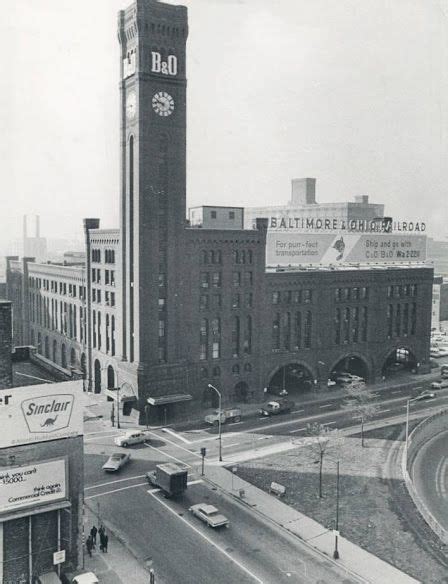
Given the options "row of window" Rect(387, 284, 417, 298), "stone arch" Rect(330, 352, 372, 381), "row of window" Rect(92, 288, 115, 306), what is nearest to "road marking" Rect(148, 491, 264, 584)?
"row of window" Rect(92, 288, 115, 306)

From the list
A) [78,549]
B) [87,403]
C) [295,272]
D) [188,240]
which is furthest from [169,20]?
[78,549]

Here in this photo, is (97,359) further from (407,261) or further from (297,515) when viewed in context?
(407,261)

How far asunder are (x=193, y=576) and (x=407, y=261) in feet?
240

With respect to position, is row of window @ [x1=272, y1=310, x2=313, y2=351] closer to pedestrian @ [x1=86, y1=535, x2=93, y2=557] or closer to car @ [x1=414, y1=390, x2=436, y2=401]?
car @ [x1=414, y1=390, x2=436, y2=401]

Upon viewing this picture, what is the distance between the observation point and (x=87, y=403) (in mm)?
79688

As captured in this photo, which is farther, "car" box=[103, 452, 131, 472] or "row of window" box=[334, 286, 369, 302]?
"row of window" box=[334, 286, 369, 302]

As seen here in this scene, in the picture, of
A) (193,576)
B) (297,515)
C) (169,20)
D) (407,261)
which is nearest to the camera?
(193,576)

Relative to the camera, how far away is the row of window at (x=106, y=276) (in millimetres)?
80438

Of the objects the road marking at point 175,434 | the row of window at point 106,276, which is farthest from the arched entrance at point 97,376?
the road marking at point 175,434

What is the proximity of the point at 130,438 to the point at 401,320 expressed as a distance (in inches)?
2047

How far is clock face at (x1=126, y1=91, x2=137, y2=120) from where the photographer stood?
→ 7200cm

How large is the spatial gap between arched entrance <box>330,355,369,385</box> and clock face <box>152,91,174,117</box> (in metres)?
44.1

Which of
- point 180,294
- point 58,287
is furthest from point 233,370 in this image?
point 58,287

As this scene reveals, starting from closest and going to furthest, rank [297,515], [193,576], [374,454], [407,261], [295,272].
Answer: [193,576]
[297,515]
[374,454]
[295,272]
[407,261]
